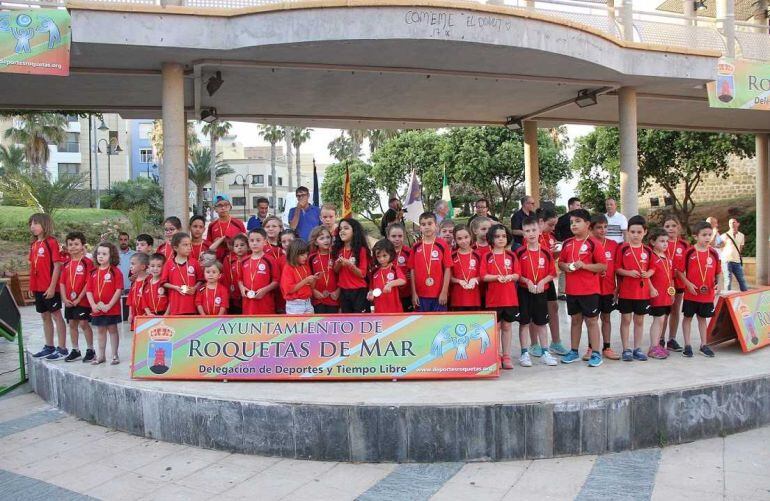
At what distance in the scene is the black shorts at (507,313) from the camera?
6.36m

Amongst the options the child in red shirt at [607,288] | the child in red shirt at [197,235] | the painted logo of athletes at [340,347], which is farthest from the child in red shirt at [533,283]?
the child in red shirt at [197,235]

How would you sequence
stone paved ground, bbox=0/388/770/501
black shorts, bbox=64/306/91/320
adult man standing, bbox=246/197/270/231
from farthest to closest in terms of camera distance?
adult man standing, bbox=246/197/270/231
black shorts, bbox=64/306/91/320
stone paved ground, bbox=0/388/770/501

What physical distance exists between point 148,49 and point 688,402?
7.58 meters

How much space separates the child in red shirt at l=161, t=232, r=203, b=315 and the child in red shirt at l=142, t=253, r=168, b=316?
6cm

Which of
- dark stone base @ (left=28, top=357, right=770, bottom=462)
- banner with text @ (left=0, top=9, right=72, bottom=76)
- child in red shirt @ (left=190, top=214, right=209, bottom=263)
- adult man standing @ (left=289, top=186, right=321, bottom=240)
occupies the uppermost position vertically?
banner with text @ (left=0, top=9, right=72, bottom=76)

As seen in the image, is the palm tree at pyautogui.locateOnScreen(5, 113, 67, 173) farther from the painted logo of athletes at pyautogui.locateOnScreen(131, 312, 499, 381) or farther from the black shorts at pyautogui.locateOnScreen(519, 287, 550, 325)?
the black shorts at pyautogui.locateOnScreen(519, 287, 550, 325)

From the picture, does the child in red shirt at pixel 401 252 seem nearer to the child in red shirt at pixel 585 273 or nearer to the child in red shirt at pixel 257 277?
the child in red shirt at pixel 257 277

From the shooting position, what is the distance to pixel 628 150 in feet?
37.7

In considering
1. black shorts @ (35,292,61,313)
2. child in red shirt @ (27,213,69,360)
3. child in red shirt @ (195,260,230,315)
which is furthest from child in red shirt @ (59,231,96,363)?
child in red shirt @ (195,260,230,315)

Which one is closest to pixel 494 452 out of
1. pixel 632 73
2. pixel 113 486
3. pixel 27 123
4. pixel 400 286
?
pixel 400 286

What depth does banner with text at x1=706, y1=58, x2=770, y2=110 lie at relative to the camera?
11281 mm

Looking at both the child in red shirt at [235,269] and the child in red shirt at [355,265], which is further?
the child in red shirt at [235,269]

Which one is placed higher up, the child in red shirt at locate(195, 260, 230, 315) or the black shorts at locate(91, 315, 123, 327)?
the child in red shirt at locate(195, 260, 230, 315)

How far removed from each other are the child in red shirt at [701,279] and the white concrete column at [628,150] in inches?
186
